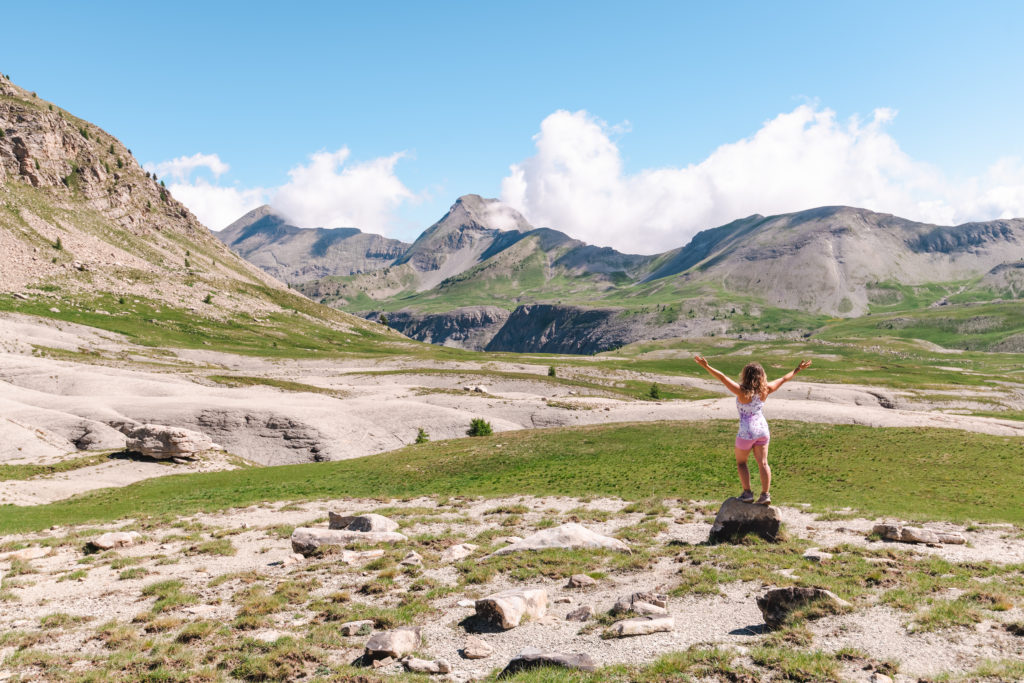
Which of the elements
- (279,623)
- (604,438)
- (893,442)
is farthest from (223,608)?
(893,442)

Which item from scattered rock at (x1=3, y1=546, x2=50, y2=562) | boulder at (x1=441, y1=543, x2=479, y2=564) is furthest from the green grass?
boulder at (x1=441, y1=543, x2=479, y2=564)

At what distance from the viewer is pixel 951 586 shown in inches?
582

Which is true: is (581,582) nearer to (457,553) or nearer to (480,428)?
(457,553)

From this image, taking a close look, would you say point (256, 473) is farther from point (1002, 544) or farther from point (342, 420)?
point (1002, 544)

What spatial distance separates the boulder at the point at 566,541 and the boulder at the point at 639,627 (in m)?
6.57

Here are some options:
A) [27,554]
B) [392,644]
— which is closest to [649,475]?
[392,644]

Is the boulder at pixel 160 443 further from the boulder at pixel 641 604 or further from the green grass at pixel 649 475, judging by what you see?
the boulder at pixel 641 604

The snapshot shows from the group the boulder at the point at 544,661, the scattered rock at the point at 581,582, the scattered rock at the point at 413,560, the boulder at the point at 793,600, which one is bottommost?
the scattered rock at the point at 413,560

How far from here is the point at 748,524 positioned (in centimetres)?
2012

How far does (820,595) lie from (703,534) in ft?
29.4

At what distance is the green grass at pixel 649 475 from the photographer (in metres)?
29.5

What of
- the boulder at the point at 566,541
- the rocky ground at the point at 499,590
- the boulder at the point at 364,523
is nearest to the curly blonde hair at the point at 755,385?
the rocky ground at the point at 499,590

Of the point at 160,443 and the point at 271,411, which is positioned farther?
the point at 271,411

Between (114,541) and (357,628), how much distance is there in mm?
17327
